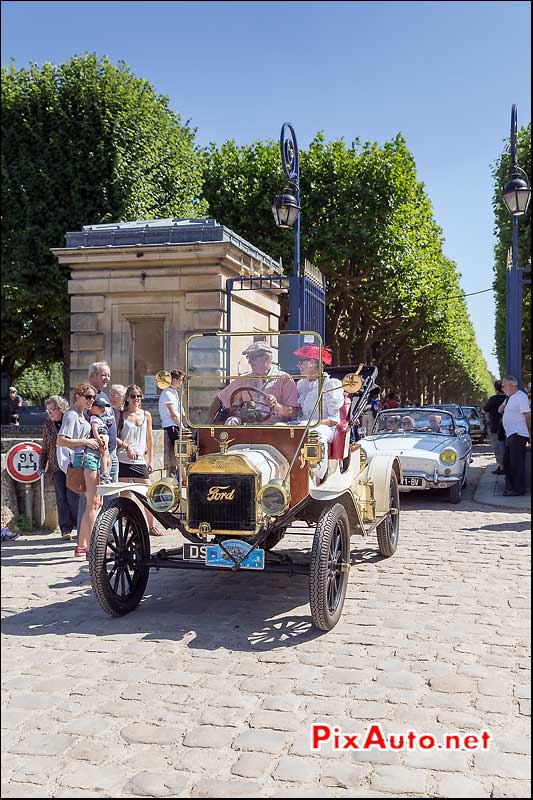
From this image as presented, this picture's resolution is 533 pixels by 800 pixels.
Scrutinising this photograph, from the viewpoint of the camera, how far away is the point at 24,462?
348 inches

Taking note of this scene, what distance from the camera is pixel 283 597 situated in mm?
6391

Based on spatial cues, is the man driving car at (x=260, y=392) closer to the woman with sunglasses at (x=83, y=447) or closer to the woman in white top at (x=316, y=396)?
the woman in white top at (x=316, y=396)

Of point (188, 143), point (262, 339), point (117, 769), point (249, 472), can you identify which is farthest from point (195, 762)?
point (188, 143)

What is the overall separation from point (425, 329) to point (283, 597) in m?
37.4

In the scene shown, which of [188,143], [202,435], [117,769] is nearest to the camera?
[117,769]

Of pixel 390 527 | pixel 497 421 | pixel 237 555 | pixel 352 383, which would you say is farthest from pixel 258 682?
pixel 497 421

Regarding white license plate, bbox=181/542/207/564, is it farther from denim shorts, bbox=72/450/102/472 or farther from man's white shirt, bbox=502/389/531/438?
man's white shirt, bbox=502/389/531/438

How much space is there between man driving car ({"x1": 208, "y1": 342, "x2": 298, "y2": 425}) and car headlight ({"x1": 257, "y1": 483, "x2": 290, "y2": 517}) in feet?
2.75

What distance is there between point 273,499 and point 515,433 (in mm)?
7659

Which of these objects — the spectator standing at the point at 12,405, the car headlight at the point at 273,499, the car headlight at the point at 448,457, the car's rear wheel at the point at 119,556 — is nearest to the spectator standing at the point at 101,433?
the car's rear wheel at the point at 119,556

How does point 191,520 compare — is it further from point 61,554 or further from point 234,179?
point 234,179

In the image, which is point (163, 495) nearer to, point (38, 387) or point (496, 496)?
point (496, 496)

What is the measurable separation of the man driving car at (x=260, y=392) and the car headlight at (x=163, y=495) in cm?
73

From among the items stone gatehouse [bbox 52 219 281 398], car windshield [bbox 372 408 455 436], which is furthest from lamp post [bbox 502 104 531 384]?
stone gatehouse [bbox 52 219 281 398]
